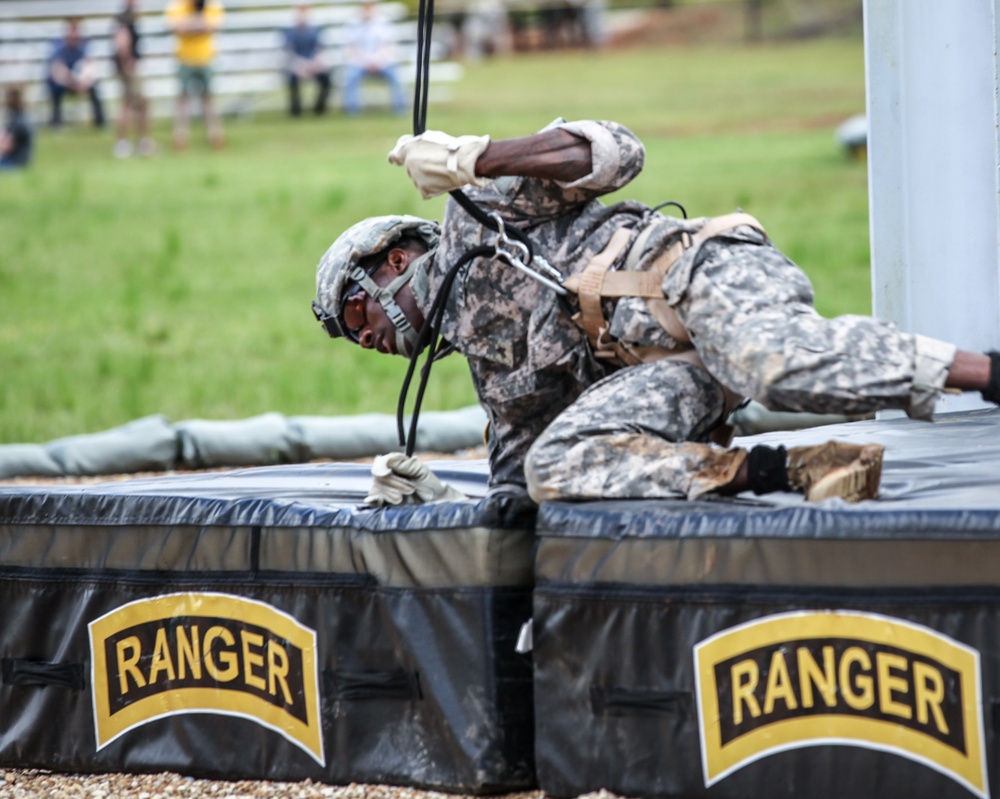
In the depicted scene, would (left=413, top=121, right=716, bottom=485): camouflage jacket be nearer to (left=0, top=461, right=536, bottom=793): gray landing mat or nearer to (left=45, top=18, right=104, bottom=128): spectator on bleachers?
(left=0, top=461, right=536, bottom=793): gray landing mat

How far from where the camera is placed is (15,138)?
61.7 ft

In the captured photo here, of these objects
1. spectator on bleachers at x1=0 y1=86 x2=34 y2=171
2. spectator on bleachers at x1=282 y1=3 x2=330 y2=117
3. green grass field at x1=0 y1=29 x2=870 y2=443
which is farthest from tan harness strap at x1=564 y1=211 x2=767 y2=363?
spectator on bleachers at x1=282 y1=3 x2=330 y2=117

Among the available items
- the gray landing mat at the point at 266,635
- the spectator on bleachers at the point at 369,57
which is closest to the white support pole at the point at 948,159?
the gray landing mat at the point at 266,635

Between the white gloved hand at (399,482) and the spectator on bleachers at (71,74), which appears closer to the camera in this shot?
the white gloved hand at (399,482)

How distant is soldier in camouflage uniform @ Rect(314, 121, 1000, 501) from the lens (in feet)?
10.2

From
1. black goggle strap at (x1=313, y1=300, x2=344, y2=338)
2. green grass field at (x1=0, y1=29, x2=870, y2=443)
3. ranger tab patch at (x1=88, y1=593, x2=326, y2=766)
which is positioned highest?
black goggle strap at (x1=313, y1=300, x2=344, y2=338)

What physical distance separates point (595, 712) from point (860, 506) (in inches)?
26.8

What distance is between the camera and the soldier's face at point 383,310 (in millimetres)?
3863

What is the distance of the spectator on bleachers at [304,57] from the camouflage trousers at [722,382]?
68.0ft

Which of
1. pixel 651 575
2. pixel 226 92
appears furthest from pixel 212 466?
pixel 226 92

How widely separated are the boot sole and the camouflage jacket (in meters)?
0.57

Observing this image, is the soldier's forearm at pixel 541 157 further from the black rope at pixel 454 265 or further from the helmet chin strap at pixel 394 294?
the helmet chin strap at pixel 394 294

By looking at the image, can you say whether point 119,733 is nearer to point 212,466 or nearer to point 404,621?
point 404,621

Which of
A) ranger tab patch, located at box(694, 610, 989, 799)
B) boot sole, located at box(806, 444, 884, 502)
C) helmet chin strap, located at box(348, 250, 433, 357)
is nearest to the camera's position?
ranger tab patch, located at box(694, 610, 989, 799)
